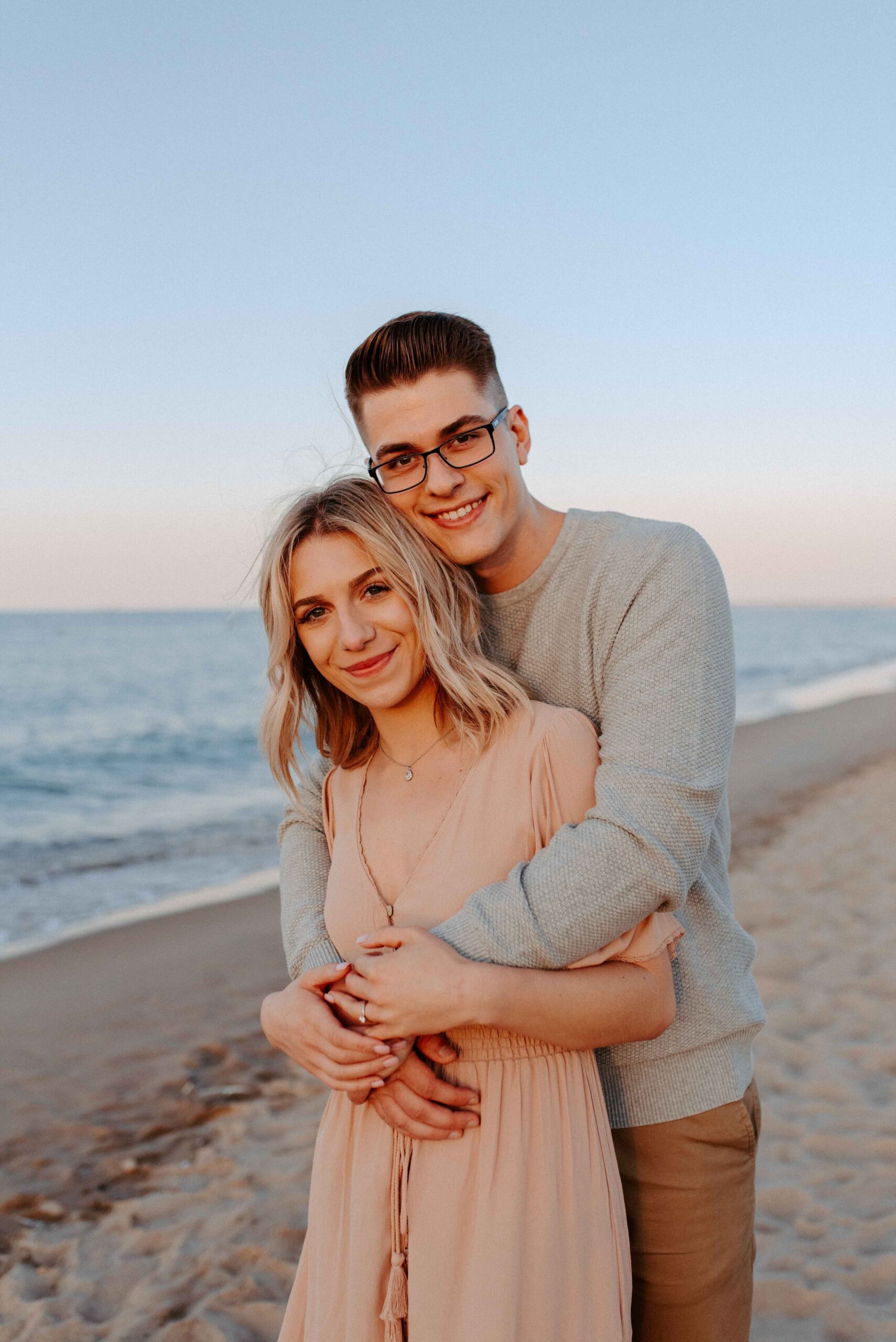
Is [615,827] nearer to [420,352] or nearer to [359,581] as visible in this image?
[359,581]

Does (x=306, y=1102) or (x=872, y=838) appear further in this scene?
(x=872, y=838)

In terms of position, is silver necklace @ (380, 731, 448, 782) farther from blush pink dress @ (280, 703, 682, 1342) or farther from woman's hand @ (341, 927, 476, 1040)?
woman's hand @ (341, 927, 476, 1040)

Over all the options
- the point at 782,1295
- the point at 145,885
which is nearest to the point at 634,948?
the point at 782,1295

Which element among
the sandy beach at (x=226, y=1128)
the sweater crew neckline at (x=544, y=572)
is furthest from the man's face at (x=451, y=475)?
the sandy beach at (x=226, y=1128)

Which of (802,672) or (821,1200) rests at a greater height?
(821,1200)

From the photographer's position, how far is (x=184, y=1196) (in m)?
4.18

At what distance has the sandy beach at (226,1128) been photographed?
3.53m

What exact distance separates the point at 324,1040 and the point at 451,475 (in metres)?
1.23

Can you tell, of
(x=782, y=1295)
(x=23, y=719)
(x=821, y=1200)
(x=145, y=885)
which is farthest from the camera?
→ (x=23, y=719)

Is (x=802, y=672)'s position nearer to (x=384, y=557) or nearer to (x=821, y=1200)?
(x=821, y=1200)

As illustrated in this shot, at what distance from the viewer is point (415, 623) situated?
87.7 inches

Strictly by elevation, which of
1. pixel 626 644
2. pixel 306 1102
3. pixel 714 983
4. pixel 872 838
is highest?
pixel 626 644

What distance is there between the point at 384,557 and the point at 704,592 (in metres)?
0.68

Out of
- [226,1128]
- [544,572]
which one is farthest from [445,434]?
[226,1128]
